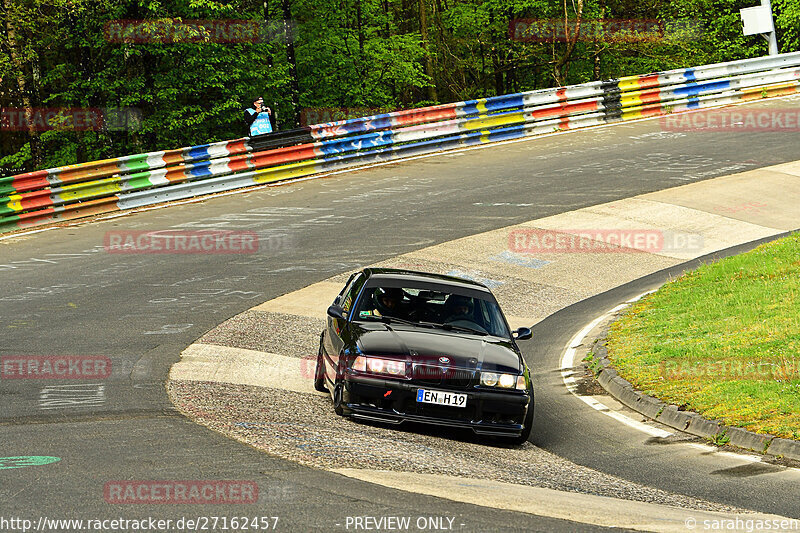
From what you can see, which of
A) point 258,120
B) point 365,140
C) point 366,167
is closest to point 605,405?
point 366,167

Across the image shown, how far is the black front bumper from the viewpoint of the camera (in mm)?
9133

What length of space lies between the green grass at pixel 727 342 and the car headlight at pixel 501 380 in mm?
2237

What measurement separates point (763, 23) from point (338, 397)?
93.9 ft

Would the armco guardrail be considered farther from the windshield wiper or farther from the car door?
the windshield wiper

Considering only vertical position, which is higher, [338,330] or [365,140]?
[365,140]

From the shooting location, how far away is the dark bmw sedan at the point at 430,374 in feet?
30.0

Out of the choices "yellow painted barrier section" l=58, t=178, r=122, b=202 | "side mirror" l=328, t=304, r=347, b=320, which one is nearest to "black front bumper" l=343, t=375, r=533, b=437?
"side mirror" l=328, t=304, r=347, b=320

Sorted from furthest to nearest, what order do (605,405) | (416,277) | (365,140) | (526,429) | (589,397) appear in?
(365,140), (589,397), (605,405), (416,277), (526,429)

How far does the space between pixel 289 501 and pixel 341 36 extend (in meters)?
30.7

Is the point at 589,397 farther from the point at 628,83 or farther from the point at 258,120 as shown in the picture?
the point at 628,83

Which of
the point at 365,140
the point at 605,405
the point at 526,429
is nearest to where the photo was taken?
the point at 526,429

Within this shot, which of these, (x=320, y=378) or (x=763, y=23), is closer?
(x=320, y=378)

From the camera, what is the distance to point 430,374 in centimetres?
919

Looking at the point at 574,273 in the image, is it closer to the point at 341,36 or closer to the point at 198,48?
the point at 198,48
